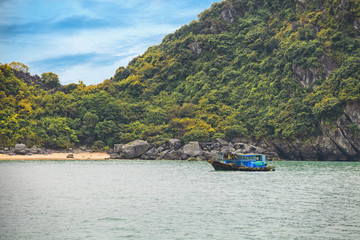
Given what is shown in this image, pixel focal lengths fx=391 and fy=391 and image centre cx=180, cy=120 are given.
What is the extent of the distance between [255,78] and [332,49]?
16.8 m

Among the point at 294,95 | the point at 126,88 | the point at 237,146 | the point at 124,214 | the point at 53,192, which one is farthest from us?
the point at 126,88

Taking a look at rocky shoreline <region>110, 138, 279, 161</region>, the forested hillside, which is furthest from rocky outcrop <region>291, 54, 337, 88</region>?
rocky shoreline <region>110, 138, 279, 161</region>

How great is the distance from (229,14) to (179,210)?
93.3 metres

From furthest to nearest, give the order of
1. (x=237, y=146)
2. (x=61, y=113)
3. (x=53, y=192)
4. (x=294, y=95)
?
(x=61, y=113), (x=294, y=95), (x=237, y=146), (x=53, y=192)

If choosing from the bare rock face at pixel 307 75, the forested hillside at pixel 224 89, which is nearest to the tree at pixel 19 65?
the forested hillside at pixel 224 89

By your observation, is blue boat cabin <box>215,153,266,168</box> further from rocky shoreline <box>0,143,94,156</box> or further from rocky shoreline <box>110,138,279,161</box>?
rocky shoreline <box>0,143,94,156</box>

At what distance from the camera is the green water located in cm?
1606

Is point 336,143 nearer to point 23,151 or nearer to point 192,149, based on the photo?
point 192,149

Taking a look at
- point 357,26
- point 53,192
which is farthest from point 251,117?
point 53,192

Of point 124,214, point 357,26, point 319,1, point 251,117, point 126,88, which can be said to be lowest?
point 124,214

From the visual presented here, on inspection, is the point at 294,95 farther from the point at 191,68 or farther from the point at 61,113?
the point at 61,113

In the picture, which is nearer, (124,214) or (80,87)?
(124,214)

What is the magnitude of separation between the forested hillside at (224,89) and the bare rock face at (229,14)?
27cm

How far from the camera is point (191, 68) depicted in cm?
9850
